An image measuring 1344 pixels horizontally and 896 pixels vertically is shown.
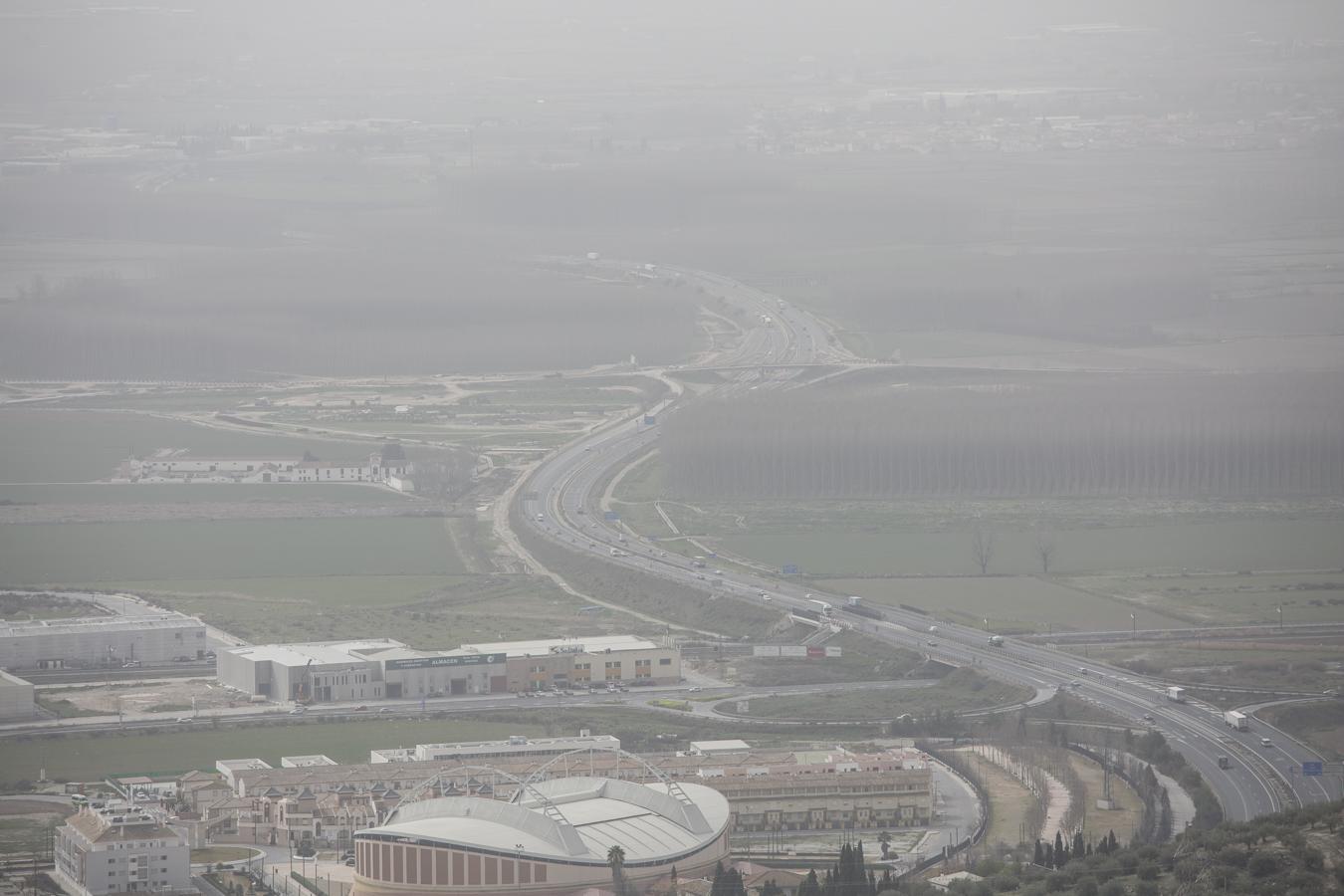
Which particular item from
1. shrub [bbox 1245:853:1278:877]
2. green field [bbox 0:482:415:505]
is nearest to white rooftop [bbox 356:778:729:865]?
shrub [bbox 1245:853:1278:877]

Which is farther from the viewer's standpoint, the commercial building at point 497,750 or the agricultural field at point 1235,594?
the agricultural field at point 1235,594

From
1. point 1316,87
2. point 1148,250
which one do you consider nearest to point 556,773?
point 1148,250

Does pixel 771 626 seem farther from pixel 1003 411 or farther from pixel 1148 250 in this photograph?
pixel 1148 250

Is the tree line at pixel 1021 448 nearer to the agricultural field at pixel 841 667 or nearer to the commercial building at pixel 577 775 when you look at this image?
the agricultural field at pixel 841 667

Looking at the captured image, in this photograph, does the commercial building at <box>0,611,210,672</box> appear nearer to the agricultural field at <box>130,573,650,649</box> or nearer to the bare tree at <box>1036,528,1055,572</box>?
the agricultural field at <box>130,573,650,649</box>

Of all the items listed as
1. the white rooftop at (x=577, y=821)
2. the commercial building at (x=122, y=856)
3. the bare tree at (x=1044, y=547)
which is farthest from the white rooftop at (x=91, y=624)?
the bare tree at (x=1044, y=547)
